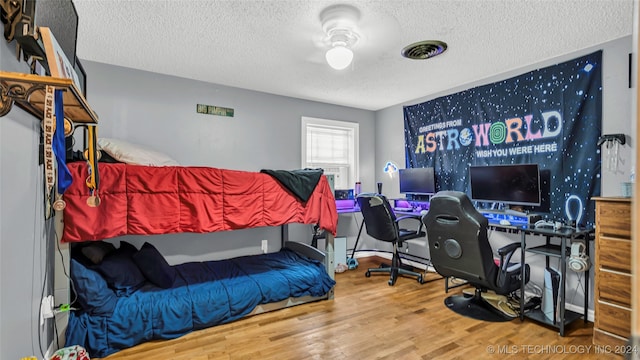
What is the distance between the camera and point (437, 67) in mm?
3309

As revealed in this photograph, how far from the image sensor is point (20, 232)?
59.5 inches

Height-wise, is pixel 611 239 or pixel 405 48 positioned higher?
pixel 405 48

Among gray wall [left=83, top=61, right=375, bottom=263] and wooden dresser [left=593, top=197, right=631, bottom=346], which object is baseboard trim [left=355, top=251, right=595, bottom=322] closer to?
wooden dresser [left=593, top=197, right=631, bottom=346]

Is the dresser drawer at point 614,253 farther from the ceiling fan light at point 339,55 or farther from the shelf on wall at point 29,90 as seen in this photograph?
the shelf on wall at point 29,90

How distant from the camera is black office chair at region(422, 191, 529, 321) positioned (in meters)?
2.53

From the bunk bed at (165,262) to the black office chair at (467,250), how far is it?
1.09 metres

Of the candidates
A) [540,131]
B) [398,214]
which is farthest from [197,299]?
[540,131]

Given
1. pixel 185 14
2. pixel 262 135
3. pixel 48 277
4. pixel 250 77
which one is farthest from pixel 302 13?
pixel 48 277

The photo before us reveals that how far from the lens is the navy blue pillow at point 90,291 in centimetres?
220

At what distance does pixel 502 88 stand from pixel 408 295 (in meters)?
2.56

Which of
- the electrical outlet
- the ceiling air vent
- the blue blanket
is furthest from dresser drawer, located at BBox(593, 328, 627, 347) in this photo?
the electrical outlet

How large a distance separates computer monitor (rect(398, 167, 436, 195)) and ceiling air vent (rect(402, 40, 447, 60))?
170 cm

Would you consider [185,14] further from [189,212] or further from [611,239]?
[611,239]

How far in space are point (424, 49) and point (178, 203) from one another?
102 inches
